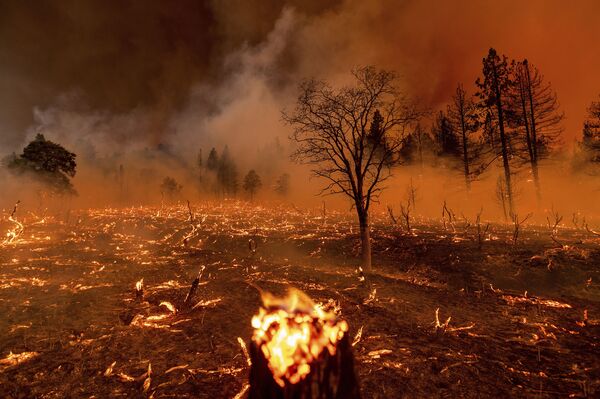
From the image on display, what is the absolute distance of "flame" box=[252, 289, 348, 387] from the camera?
3.42m

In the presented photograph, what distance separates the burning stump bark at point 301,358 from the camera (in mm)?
3398

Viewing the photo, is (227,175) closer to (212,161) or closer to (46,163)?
(212,161)

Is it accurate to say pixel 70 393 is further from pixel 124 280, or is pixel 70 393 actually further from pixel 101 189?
pixel 101 189

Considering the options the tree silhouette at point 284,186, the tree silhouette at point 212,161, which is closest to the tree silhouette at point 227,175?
the tree silhouette at point 212,161

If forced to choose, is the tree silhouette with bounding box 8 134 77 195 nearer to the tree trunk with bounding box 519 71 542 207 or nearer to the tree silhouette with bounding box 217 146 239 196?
the tree trunk with bounding box 519 71 542 207

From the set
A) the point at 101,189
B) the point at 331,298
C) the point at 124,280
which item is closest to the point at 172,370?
the point at 331,298

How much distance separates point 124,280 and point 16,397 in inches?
277

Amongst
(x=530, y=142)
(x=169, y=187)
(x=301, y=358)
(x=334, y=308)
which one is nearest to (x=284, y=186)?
(x=169, y=187)

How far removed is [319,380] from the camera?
3445 mm

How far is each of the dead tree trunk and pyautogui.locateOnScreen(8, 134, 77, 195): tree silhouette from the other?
42270 mm

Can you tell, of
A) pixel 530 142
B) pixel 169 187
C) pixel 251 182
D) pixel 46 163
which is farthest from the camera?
pixel 169 187

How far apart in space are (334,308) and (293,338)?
18.6 ft

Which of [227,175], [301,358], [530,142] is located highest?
[227,175]

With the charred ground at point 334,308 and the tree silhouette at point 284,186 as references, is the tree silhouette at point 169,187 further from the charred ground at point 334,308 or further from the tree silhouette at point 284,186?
the charred ground at point 334,308
